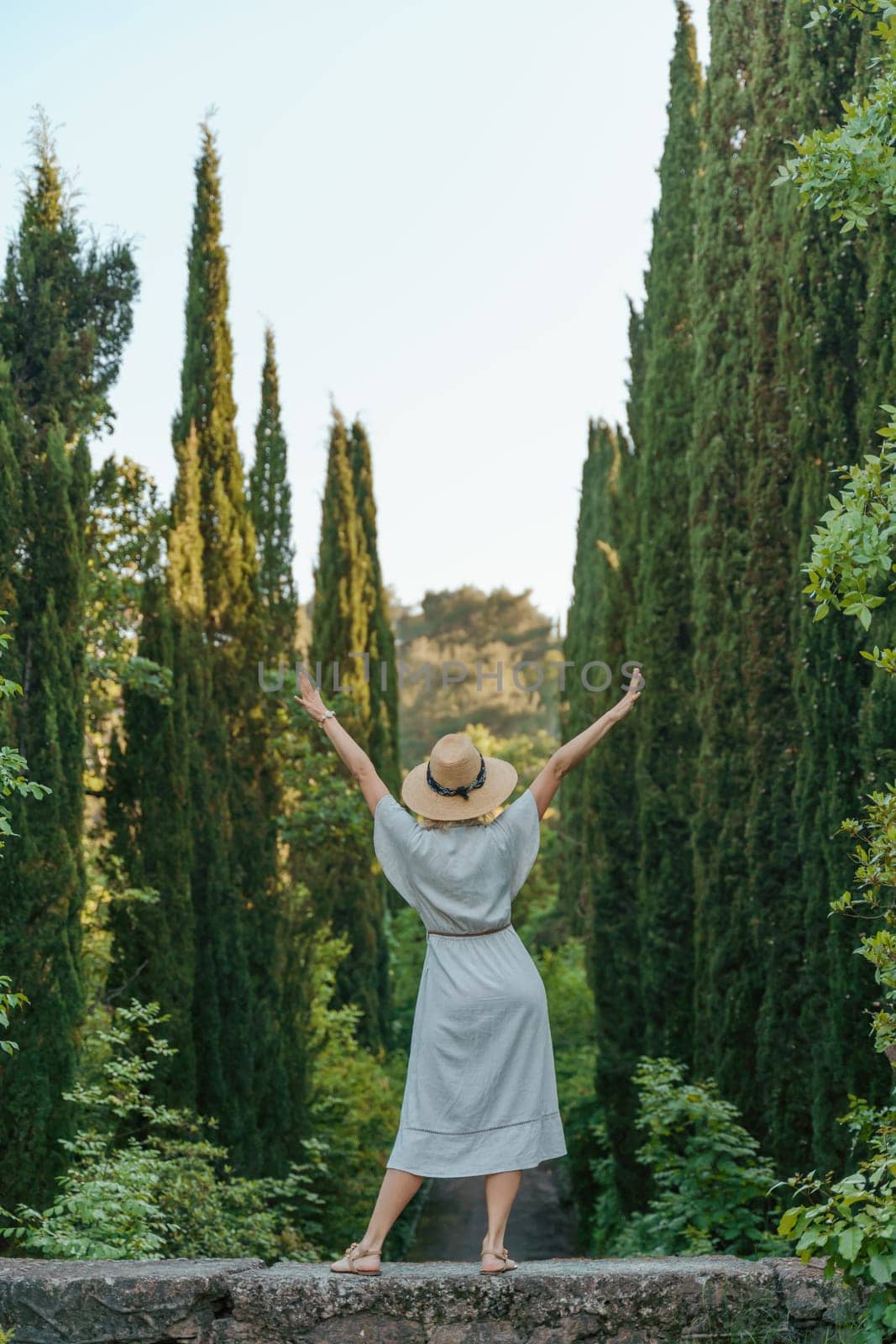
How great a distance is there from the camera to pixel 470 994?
3.72 meters

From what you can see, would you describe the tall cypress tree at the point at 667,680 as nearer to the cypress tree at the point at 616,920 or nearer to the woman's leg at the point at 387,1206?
the cypress tree at the point at 616,920

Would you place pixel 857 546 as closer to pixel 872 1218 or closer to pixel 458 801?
pixel 458 801

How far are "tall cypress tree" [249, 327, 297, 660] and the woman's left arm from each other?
15.0m

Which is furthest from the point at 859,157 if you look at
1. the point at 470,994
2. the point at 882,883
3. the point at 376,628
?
the point at 376,628

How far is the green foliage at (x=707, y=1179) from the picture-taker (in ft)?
23.7

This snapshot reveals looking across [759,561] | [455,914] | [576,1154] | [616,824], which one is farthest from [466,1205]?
[455,914]

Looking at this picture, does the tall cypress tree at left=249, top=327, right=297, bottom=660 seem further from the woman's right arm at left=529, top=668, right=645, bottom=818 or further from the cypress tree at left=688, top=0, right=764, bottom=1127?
the woman's right arm at left=529, top=668, right=645, bottom=818

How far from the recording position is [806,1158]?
7.75 metres

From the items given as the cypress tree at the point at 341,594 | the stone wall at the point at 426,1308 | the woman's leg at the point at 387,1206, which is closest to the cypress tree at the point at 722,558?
the stone wall at the point at 426,1308

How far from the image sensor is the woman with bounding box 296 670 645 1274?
12.0 feet

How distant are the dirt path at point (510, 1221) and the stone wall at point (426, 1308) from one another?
1035cm

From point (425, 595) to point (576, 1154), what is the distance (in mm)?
31960

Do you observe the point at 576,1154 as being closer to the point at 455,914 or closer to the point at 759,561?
the point at 759,561

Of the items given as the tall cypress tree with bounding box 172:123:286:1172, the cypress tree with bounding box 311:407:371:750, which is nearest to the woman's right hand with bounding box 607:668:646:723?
the tall cypress tree with bounding box 172:123:286:1172
